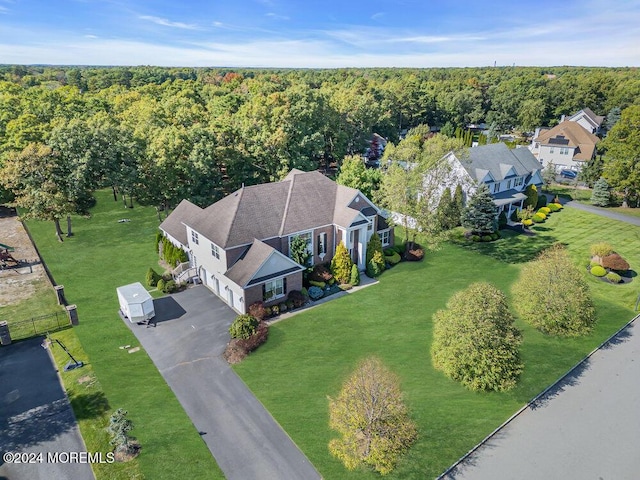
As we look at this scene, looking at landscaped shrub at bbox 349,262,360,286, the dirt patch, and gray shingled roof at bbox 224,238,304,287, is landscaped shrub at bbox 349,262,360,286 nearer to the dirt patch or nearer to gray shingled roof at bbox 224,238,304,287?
gray shingled roof at bbox 224,238,304,287

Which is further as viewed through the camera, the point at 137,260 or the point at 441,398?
the point at 137,260

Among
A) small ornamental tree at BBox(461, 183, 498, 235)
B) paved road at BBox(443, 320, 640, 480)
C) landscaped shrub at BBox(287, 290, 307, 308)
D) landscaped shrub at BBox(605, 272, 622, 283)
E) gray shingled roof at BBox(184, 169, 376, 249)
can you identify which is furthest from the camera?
small ornamental tree at BBox(461, 183, 498, 235)

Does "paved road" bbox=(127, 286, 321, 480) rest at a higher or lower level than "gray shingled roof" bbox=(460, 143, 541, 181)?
lower

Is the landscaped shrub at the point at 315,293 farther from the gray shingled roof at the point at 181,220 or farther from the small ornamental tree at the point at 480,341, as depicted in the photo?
the gray shingled roof at the point at 181,220

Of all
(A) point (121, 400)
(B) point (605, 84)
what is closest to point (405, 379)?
(A) point (121, 400)

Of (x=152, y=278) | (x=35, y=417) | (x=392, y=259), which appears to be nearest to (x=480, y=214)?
(x=392, y=259)

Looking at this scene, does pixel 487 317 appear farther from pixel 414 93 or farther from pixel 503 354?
pixel 414 93

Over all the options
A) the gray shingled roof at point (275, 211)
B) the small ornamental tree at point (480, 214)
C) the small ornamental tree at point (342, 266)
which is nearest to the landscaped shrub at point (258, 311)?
the gray shingled roof at point (275, 211)

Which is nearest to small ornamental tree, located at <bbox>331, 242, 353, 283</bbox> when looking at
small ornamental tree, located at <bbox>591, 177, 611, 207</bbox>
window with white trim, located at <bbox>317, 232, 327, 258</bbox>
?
window with white trim, located at <bbox>317, 232, 327, 258</bbox>
